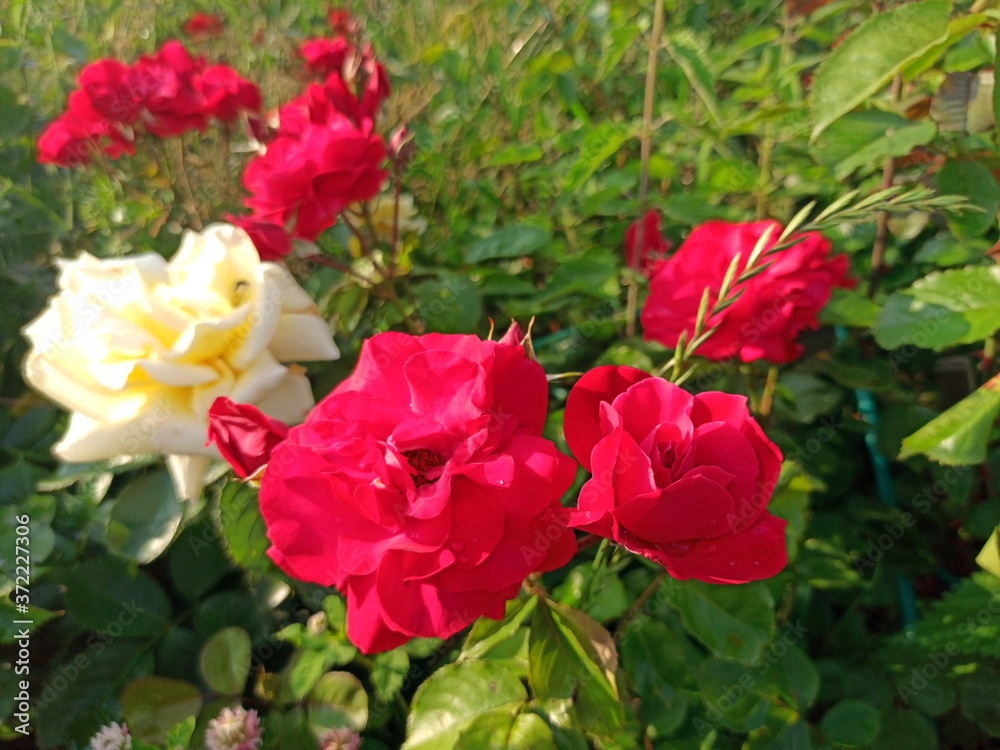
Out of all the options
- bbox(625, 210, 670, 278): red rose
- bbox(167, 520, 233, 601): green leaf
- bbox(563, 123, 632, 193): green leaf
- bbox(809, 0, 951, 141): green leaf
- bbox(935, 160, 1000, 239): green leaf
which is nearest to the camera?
bbox(809, 0, 951, 141): green leaf

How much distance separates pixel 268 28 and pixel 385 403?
6.90ft

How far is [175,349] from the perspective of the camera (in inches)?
27.2

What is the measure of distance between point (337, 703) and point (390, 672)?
3.2 inches

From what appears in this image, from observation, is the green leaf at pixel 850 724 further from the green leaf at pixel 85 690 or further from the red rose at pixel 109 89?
the red rose at pixel 109 89

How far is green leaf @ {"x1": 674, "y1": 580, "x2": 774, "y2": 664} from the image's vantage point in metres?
0.60

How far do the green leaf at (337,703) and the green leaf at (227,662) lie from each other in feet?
0.37

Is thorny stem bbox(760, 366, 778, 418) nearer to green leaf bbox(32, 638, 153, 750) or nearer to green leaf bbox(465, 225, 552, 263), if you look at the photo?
green leaf bbox(465, 225, 552, 263)

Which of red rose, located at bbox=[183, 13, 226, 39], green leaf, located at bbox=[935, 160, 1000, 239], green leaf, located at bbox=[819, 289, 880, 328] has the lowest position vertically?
green leaf, located at bbox=[819, 289, 880, 328]

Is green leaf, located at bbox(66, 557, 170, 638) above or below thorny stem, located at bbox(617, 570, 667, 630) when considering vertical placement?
below

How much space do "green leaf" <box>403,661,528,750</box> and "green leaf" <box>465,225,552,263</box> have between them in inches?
24.7

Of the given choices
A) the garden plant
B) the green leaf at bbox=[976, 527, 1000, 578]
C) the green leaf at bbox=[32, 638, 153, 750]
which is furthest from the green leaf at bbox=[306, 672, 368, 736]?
the green leaf at bbox=[976, 527, 1000, 578]

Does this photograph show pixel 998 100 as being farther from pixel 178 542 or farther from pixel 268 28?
pixel 268 28

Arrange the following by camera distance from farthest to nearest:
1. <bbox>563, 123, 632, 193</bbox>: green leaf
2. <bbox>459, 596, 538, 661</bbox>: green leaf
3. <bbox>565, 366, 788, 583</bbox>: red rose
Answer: <bbox>563, 123, 632, 193</bbox>: green leaf, <bbox>459, 596, 538, 661</bbox>: green leaf, <bbox>565, 366, 788, 583</bbox>: red rose

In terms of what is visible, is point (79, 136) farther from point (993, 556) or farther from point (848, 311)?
point (993, 556)
